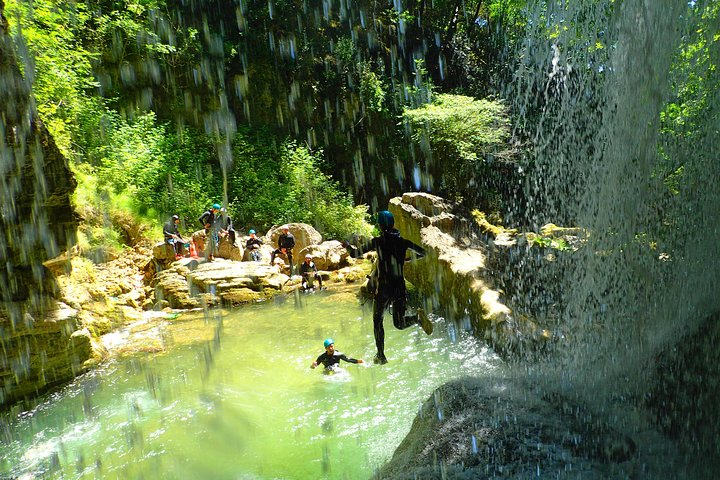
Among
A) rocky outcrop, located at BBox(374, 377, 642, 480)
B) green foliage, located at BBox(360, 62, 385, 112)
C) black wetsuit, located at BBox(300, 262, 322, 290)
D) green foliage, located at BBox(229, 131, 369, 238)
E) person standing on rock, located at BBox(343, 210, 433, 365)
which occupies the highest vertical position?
green foliage, located at BBox(360, 62, 385, 112)

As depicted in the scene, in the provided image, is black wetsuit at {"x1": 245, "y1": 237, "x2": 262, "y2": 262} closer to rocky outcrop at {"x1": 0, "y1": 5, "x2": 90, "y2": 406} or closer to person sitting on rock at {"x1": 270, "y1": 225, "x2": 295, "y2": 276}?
person sitting on rock at {"x1": 270, "y1": 225, "x2": 295, "y2": 276}

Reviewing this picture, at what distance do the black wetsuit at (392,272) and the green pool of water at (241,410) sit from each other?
1.31 metres

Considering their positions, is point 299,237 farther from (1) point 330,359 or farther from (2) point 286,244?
(1) point 330,359

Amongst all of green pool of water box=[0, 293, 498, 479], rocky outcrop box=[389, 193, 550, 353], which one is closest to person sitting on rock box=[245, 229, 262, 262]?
rocky outcrop box=[389, 193, 550, 353]

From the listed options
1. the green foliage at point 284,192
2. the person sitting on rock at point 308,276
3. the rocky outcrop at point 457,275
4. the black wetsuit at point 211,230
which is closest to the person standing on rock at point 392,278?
the rocky outcrop at point 457,275

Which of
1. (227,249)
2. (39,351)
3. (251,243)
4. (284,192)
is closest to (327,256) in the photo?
(251,243)

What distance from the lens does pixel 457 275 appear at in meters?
8.41

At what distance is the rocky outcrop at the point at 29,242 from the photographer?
5.38m

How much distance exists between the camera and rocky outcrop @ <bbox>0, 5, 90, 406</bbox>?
5.38m

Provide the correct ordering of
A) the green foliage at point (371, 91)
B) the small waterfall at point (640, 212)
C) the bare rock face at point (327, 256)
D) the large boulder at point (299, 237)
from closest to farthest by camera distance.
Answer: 1. the small waterfall at point (640, 212)
2. the bare rock face at point (327, 256)
3. the large boulder at point (299, 237)
4. the green foliage at point (371, 91)

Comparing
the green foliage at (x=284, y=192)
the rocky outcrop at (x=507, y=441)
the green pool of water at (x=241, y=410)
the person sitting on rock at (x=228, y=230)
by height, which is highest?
the green foliage at (x=284, y=192)

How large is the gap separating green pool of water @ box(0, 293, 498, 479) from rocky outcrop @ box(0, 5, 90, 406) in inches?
20.4

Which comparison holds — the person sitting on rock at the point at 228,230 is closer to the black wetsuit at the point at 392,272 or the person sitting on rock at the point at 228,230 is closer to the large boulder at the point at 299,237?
the large boulder at the point at 299,237

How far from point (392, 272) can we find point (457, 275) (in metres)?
3.37
